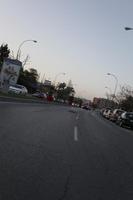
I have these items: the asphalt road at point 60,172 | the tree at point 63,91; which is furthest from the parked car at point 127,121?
the tree at point 63,91

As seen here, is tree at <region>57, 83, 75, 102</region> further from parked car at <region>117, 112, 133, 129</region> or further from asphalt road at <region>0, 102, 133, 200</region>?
asphalt road at <region>0, 102, 133, 200</region>

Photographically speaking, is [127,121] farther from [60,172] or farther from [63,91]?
[63,91]

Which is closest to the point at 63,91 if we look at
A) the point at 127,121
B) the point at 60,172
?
the point at 127,121

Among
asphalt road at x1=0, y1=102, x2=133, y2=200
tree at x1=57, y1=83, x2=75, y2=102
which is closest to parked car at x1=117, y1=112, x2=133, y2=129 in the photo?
asphalt road at x1=0, y1=102, x2=133, y2=200

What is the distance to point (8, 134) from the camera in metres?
13.1

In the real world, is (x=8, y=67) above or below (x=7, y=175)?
above

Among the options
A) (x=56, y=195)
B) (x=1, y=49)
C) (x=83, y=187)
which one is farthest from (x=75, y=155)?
(x=1, y=49)

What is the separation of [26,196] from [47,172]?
200 centimetres

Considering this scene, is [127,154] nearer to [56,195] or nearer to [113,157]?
[113,157]

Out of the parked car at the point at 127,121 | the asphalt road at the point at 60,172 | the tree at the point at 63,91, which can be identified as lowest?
the asphalt road at the point at 60,172

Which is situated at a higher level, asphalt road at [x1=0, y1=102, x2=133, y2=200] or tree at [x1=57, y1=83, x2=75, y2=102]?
tree at [x1=57, y1=83, x2=75, y2=102]

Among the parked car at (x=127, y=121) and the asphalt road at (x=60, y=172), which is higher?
the parked car at (x=127, y=121)

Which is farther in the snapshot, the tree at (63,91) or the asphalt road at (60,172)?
the tree at (63,91)

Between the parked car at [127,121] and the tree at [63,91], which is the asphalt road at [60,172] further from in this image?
the tree at [63,91]
